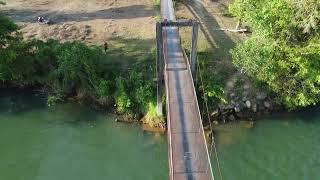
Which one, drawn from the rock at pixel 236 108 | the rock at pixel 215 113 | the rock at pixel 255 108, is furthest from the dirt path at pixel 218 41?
the rock at pixel 215 113

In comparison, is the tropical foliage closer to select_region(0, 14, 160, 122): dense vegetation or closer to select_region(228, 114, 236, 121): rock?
select_region(0, 14, 160, 122): dense vegetation

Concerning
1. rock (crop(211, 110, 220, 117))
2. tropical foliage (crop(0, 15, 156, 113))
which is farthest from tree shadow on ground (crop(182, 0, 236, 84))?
tropical foliage (crop(0, 15, 156, 113))

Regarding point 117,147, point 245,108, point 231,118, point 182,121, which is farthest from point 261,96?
point 117,147

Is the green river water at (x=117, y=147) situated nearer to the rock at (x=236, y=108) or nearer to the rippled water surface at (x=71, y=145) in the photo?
the rippled water surface at (x=71, y=145)

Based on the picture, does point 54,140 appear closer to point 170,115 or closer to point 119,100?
point 119,100

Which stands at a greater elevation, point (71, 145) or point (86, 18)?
point (86, 18)

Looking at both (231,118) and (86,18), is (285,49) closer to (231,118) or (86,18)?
(231,118)
